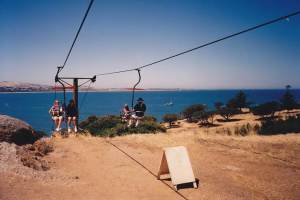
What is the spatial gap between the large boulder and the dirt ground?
1454 mm

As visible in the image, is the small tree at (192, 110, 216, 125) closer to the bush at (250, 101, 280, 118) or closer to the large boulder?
the bush at (250, 101, 280, 118)

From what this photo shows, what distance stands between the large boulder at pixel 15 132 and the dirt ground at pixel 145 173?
145 cm

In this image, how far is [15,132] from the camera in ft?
42.5

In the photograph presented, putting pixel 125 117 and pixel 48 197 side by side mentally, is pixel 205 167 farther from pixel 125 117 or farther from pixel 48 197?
pixel 125 117

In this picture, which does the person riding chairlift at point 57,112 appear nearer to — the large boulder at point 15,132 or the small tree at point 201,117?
the large boulder at point 15,132

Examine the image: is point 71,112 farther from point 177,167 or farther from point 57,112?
point 177,167

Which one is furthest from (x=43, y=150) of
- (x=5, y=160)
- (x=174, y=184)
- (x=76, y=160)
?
(x=174, y=184)

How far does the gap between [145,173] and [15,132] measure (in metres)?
7.25

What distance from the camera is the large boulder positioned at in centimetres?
1259

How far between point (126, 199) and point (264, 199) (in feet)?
12.8

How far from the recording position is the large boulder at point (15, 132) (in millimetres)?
12594

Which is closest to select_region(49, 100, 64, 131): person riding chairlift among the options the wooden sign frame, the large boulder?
the large boulder

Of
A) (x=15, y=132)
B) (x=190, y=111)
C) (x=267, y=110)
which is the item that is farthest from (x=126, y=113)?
(x=190, y=111)

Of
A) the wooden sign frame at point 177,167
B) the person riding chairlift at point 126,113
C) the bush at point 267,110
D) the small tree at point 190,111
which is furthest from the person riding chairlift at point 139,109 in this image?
the small tree at point 190,111
